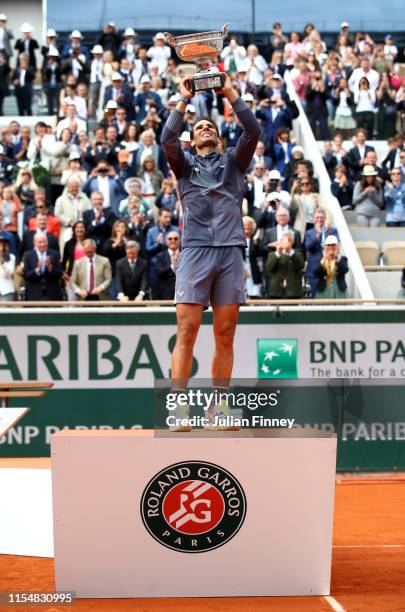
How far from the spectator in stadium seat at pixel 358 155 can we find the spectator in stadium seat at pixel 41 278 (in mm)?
5846

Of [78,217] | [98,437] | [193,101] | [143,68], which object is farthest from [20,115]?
[98,437]

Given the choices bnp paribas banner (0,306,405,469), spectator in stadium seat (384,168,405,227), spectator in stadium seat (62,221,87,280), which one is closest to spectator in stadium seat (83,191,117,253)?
spectator in stadium seat (62,221,87,280)

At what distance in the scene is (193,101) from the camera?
20797mm

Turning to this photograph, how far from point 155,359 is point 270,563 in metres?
6.03

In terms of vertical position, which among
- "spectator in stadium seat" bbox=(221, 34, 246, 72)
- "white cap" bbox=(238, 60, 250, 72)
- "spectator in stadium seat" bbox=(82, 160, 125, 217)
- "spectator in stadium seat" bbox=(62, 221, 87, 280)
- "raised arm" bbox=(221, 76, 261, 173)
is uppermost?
"spectator in stadium seat" bbox=(221, 34, 246, 72)

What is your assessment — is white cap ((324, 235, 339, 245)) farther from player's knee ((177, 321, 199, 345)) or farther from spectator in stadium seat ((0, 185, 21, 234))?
player's knee ((177, 321, 199, 345))

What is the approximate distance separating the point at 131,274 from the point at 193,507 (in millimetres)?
8032

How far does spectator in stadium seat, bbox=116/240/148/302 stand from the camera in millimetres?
15156

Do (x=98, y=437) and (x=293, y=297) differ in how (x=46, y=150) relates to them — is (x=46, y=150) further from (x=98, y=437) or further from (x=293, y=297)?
(x=98, y=437)

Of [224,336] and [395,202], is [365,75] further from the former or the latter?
[224,336]

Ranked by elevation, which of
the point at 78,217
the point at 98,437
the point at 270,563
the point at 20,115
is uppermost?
the point at 20,115

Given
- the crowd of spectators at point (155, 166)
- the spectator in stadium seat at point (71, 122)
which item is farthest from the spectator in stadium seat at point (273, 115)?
the spectator in stadium seat at point (71, 122)

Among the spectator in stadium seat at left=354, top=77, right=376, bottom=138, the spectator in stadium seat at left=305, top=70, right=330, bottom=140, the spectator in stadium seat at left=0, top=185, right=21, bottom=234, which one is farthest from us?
the spectator in stadium seat at left=305, top=70, right=330, bottom=140

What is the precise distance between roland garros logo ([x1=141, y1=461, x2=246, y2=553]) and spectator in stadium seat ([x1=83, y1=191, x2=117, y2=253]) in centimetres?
918
